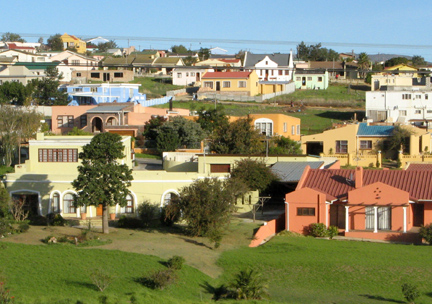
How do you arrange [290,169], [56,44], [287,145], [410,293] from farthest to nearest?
[56,44] → [287,145] → [290,169] → [410,293]

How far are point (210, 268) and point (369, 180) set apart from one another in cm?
1256

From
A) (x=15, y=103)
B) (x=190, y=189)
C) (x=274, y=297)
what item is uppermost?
(x=15, y=103)

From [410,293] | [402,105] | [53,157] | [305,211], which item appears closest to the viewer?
[410,293]

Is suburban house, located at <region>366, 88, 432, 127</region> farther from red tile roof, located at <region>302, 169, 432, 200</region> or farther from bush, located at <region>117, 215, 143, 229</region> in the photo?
bush, located at <region>117, 215, 143, 229</region>

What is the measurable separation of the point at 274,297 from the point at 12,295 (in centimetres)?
922

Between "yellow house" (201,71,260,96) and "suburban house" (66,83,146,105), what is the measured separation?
424 inches

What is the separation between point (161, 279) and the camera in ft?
83.6

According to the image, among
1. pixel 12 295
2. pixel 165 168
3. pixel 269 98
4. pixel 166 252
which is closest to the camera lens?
pixel 12 295

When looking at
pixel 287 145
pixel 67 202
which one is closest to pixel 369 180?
pixel 67 202

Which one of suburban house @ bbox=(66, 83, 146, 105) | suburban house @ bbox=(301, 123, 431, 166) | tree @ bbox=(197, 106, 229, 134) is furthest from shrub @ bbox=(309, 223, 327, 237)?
suburban house @ bbox=(66, 83, 146, 105)

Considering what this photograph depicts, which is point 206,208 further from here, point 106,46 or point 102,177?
point 106,46

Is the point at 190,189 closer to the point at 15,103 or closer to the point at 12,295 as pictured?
the point at 12,295

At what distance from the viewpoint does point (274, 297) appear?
26.1 m

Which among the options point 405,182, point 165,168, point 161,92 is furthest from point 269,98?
point 405,182
